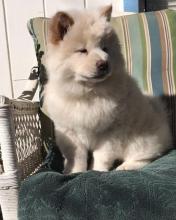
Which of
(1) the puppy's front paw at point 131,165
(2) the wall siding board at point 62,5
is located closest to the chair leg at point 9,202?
(1) the puppy's front paw at point 131,165

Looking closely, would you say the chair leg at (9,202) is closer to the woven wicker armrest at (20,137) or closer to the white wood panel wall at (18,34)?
the woven wicker armrest at (20,137)

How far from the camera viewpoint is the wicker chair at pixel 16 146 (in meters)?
1.35

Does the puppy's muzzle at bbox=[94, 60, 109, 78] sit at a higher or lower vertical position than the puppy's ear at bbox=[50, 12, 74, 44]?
lower

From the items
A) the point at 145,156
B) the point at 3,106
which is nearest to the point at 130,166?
the point at 145,156

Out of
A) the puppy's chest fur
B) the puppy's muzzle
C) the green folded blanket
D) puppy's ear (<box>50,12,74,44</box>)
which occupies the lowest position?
the green folded blanket

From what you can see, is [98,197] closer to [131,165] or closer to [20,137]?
[131,165]

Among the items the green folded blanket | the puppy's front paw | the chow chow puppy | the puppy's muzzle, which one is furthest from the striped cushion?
the green folded blanket

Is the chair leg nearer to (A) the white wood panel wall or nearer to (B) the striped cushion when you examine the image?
(B) the striped cushion

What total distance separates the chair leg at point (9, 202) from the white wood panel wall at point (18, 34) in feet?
3.57

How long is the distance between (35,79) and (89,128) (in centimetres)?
57

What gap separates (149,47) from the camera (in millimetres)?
1917

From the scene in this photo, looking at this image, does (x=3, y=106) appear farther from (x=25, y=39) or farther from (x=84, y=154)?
(x=25, y=39)

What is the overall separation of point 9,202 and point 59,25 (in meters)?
0.70

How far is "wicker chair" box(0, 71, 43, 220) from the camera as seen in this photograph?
135cm
